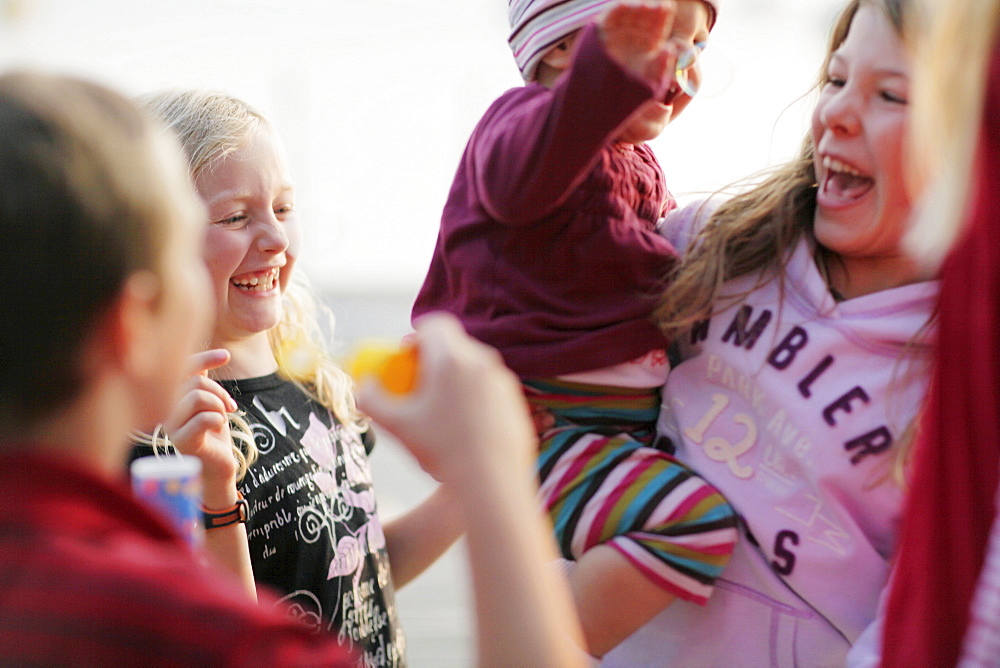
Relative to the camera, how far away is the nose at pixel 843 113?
1.20 m

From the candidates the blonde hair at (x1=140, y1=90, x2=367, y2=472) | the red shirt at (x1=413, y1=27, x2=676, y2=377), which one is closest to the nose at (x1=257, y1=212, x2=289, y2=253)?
the blonde hair at (x1=140, y1=90, x2=367, y2=472)

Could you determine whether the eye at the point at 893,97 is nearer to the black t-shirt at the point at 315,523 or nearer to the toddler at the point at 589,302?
the toddler at the point at 589,302

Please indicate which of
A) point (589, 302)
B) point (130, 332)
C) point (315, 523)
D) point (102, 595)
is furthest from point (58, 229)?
point (315, 523)

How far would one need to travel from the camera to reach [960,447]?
86cm

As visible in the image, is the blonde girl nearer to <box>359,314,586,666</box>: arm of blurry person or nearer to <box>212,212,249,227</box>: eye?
<box>212,212,249,227</box>: eye

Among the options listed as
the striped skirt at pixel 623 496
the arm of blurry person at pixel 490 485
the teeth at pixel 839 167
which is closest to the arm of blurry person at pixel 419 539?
the striped skirt at pixel 623 496

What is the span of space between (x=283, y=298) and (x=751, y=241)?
3.63 feet

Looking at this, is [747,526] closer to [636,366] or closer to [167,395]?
[636,366]

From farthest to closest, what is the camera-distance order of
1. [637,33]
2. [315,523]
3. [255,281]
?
[255,281], [315,523], [637,33]

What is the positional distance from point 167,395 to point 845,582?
87 cm

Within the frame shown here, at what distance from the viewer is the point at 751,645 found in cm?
125

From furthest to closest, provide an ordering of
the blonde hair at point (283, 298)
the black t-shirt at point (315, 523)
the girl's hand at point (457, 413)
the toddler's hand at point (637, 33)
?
the blonde hair at point (283, 298) < the black t-shirt at point (315, 523) < the toddler's hand at point (637, 33) < the girl's hand at point (457, 413)

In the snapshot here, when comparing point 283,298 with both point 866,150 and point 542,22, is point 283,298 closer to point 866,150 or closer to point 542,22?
point 542,22

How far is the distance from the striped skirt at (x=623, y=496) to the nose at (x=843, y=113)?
45cm
